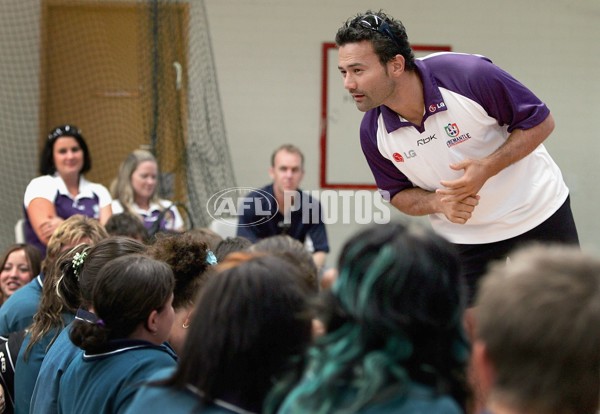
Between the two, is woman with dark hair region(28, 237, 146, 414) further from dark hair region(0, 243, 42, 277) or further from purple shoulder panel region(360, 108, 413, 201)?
dark hair region(0, 243, 42, 277)

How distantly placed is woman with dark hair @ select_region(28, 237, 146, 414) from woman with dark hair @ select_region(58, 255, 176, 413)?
0.11 metres

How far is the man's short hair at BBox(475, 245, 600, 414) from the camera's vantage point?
128cm

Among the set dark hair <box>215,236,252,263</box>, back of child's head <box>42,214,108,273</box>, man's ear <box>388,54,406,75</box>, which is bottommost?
back of child's head <box>42,214,108,273</box>

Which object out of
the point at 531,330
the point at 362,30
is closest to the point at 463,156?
the point at 362,30

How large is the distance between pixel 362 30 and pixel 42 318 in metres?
1.44

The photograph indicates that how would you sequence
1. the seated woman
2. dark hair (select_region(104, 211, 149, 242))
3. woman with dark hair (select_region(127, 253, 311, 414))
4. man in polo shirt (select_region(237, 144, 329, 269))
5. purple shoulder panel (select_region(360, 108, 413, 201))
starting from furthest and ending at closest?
the seated woman, man in polo shirt (select_region(237, 144, 329, 269)), dark hair (select_region(104, 211, 149, 242)), purple shoulder panel (select_region(360, 108, 413, 201)), woman with dark hair (select_region(127, 253, 311, 414))

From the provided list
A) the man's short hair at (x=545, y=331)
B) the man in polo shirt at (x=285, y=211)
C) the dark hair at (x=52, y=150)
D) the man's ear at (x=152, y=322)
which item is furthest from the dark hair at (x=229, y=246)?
the dark hair at (x=52, y=150)

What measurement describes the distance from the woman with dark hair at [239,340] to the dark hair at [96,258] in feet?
3.02

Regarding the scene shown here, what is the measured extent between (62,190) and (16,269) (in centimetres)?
109

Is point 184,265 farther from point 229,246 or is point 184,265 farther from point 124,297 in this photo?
point 124,297

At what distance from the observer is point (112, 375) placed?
2217mm

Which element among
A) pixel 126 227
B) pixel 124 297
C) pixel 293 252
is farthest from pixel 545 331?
pixel 126 227

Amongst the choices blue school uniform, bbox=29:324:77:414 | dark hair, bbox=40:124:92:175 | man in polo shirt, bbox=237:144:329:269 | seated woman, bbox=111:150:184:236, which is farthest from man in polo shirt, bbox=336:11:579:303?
dark hair, bbox=40:124:92:175

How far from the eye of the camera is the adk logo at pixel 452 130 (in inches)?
113
